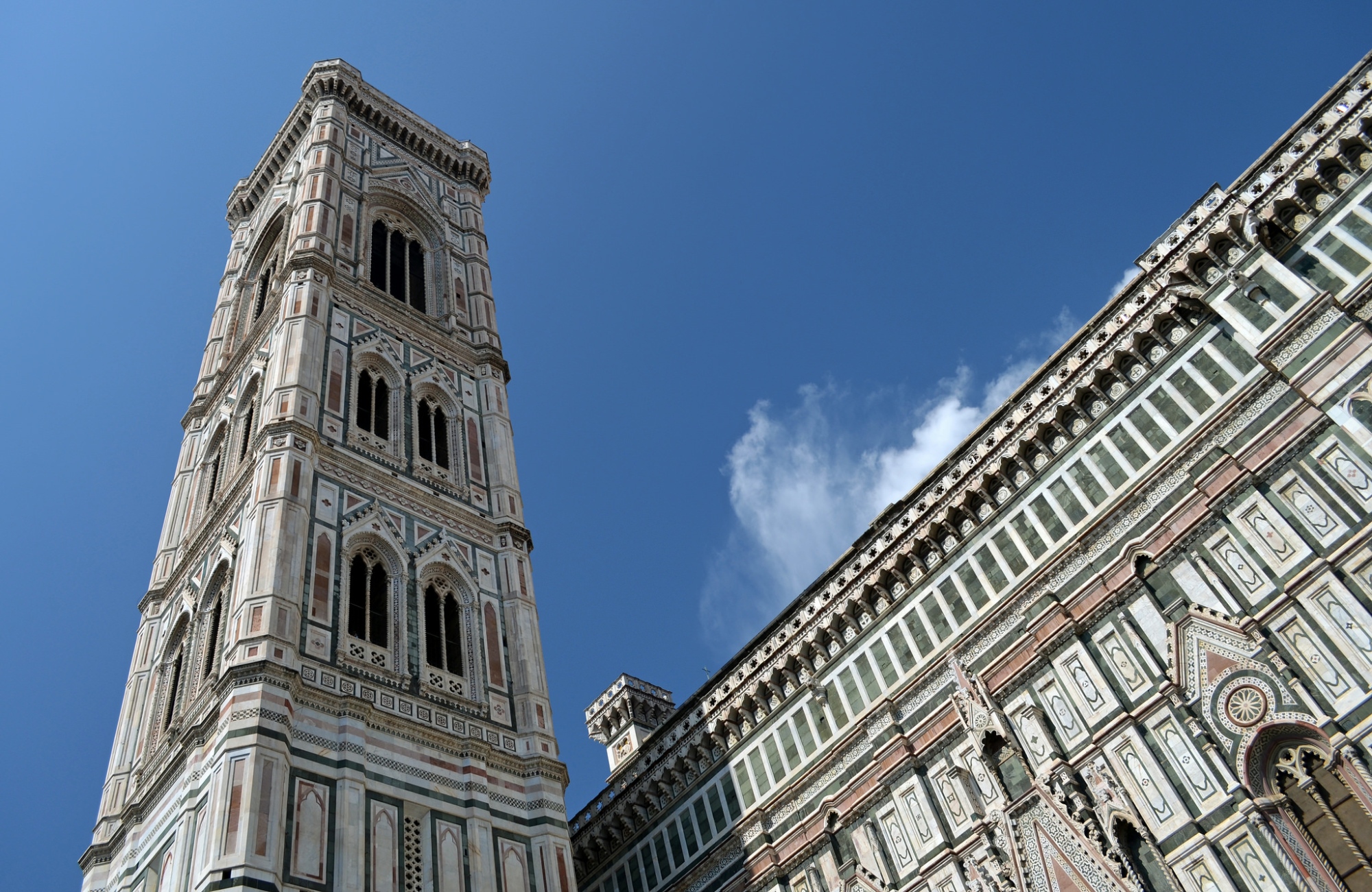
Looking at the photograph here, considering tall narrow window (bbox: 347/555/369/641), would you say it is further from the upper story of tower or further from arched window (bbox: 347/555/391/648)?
the upper story of tower

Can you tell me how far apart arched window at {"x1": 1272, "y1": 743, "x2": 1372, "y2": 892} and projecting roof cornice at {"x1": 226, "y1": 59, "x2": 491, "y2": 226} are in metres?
28.6

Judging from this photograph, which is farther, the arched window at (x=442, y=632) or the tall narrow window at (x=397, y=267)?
the tall narrow window at (x=397, y=267)

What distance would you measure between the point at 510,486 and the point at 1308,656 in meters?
15.8

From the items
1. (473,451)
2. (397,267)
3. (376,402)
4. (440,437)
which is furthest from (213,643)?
(397,267)

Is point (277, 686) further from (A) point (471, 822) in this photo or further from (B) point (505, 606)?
(B) point (505, 606)

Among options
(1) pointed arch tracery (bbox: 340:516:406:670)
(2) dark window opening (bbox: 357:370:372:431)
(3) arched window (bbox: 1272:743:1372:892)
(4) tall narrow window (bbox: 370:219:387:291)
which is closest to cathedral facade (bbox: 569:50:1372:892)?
(3) arched window (bbox: 1272:743:1372:892)

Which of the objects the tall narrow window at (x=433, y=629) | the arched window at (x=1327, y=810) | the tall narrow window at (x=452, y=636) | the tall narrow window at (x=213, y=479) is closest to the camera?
the arched window at (x=1327, y=810)

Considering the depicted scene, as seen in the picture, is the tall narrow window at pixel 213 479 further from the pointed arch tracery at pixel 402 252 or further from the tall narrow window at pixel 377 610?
the tall narrow window at pixel 377 610

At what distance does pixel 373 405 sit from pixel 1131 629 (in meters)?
15.5

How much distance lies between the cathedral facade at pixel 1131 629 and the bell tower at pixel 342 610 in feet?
14.7

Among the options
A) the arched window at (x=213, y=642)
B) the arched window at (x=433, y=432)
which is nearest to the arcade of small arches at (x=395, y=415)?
the arched window at (x=433, y=432)

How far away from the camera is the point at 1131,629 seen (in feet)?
49.5

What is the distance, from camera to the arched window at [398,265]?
2820 centimetres

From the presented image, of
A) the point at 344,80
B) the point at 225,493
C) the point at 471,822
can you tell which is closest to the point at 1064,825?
the point at 471,822
